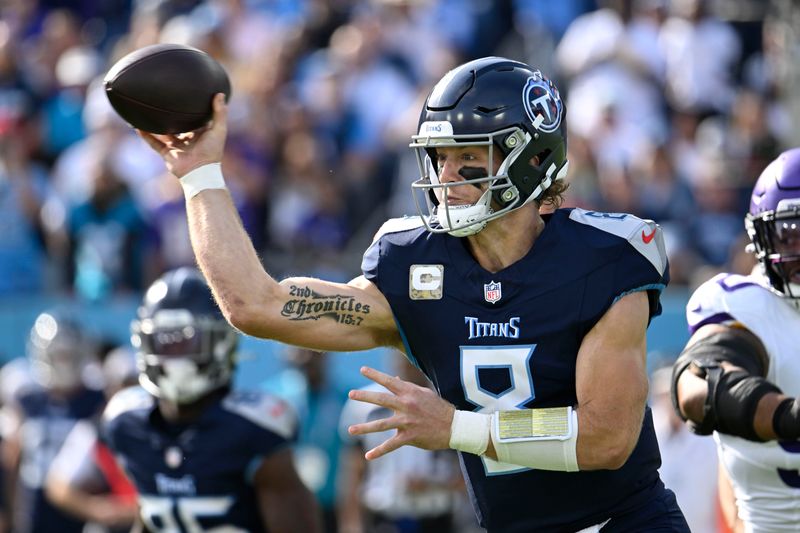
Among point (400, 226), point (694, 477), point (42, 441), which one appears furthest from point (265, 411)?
point (42, 441)

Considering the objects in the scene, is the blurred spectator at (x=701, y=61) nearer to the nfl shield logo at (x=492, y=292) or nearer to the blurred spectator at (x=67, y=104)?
the blurred spectator at (x=67, y=104)

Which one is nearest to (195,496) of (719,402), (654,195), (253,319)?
(253,319)

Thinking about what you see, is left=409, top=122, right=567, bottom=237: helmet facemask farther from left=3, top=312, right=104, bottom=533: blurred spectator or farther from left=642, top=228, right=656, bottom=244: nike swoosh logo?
left=3, top=312, right=104, bottom=533: blurred spectator

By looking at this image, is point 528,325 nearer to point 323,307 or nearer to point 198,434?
point 323,307

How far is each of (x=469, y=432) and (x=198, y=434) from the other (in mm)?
2040

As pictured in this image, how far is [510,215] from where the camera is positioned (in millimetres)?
4012

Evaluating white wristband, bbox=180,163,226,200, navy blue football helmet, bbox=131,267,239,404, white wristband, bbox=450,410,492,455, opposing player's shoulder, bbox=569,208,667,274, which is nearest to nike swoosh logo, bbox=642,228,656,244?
opposing player's shoulder, bbox=569,208,667,274

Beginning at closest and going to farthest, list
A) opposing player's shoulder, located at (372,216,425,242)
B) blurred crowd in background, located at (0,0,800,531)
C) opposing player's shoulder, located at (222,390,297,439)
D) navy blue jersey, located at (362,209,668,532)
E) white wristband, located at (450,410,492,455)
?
1. white wristband, located at (450,410,492,455)
2. navy blue jersey, located at (362,209,668,532)
3. opposing player's shoulder, located at (372,216,425,242)
4. opposing player's shoulder, located at (222,390,297,439)
5. blurred crowd in background, located at (0,0,800,531)

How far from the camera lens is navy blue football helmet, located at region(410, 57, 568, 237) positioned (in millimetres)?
3900

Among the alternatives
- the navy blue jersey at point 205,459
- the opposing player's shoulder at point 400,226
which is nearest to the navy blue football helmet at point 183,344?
the navy blue jersey at point 205,459

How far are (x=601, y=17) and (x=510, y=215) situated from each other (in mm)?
6798

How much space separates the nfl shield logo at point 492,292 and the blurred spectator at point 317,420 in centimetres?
440

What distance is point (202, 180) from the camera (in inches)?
154

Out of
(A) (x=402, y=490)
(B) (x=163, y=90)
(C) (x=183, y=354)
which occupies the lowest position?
(A) (x=402, y=490)
